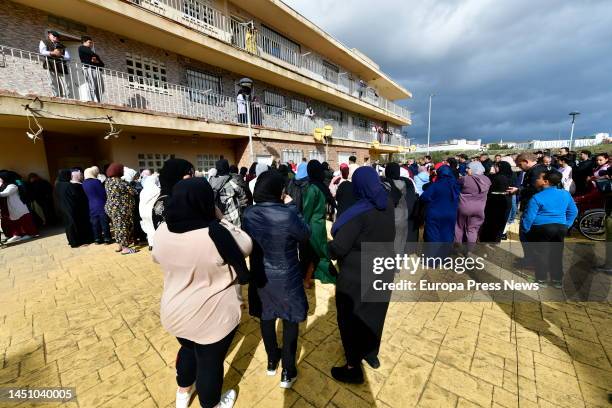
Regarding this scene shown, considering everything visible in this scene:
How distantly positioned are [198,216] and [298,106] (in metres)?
14.9

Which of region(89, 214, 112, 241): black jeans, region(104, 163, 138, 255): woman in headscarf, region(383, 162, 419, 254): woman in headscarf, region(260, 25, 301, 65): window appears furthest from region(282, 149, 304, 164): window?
region(383, 162, 419, 254): woman in headscarf

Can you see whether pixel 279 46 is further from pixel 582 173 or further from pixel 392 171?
pixel 582 173

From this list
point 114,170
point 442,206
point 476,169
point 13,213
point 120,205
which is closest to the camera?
point 442,206

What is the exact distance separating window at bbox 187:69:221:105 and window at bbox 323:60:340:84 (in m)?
8.75

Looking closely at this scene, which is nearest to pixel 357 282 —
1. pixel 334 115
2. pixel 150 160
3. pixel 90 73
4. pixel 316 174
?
pixel 316 174

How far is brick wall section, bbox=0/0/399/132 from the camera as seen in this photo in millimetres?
6430

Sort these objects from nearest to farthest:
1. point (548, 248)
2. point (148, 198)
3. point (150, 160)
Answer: point (548, 248), point (148, 198), point (150, 160)

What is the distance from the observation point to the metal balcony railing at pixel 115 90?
6324mm

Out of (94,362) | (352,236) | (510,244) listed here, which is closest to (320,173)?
(352,236)

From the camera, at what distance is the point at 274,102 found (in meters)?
13.4

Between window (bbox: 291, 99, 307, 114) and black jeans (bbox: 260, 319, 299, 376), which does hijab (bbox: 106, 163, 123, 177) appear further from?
window (bbox: 291, 99, 307, 114)

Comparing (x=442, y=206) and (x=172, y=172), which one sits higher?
(x=172, y=172)

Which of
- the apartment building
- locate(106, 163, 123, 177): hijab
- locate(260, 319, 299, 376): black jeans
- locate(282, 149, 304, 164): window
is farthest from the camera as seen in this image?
locate(282, 149, 304, 164): window

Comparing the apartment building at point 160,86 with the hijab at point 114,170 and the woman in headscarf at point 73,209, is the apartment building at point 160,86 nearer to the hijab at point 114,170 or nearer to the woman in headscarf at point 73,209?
the woman in headscarf at point 73,209
